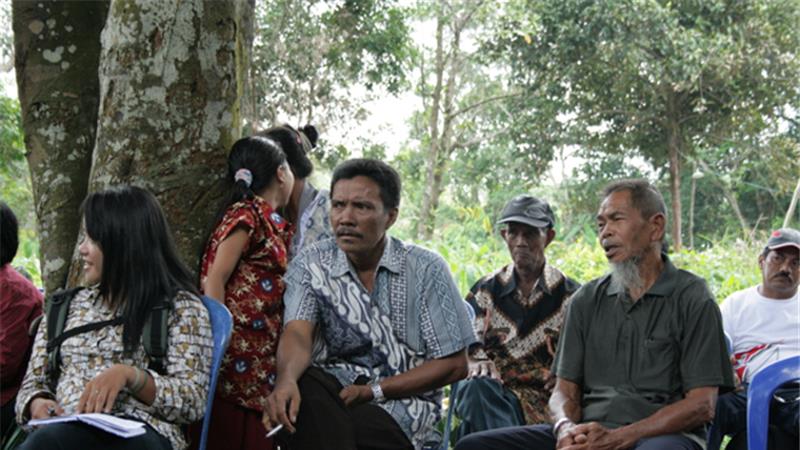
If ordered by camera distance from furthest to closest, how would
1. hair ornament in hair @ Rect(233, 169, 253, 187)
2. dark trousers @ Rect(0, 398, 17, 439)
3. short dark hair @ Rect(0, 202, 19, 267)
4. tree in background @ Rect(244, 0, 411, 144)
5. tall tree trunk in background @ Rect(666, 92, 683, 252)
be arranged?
tall tree trunk in background @ Rect(666, 92, 683, 252), tree in background @ Rect(244, 0, 411, 144), short dark hair @ Rect(0, 202, 19, 267), dark trousers @ Rect(0, 398, 17, 439), hair ornament in hair @ Rect(233, 169, 253, 187)

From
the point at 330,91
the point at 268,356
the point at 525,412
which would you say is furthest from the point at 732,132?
the point at 268,356

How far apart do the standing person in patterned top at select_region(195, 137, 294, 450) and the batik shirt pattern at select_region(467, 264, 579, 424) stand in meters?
1.22

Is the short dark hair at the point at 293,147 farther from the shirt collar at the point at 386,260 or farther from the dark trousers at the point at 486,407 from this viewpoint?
the dark trousers at the point at 486,407

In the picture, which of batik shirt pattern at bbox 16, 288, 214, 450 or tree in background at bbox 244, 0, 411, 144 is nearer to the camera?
batik shirt pattern at bbox 16, 288, 214, 450

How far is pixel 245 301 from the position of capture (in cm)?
364

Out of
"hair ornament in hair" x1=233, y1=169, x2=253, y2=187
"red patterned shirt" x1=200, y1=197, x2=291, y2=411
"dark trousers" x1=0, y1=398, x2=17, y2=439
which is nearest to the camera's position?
"red patterned shirt" x1=200, y1=197, x2=291, y2=411

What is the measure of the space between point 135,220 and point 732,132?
1455cm

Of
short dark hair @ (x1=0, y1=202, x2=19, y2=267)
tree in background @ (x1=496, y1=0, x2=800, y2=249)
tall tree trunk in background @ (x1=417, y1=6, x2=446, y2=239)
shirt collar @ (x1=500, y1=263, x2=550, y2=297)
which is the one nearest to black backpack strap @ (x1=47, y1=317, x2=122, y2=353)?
short dark hair @ (x1=0, y1=202, x2=19, y2=267)

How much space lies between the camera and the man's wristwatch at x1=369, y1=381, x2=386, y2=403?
11.0 feet

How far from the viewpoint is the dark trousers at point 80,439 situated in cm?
279

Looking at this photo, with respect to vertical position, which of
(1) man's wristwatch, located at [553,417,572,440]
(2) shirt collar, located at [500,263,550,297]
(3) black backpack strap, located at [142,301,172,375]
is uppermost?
(2) shirt collar, located at [500,263,550,297]

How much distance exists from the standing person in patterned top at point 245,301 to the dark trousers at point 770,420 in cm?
186

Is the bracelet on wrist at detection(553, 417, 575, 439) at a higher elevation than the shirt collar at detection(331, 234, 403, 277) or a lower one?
lower

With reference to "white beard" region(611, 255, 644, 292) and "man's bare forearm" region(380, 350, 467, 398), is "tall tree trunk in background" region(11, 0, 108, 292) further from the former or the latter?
"white beard" region(611, 255, 644, 292)
